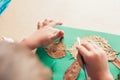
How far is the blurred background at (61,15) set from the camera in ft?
3.33

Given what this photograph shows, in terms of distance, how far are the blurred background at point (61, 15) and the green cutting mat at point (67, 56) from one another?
0.37 ft

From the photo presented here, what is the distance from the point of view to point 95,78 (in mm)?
712

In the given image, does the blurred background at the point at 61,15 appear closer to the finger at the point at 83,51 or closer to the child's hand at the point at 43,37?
the child's hand at the point at 43,37

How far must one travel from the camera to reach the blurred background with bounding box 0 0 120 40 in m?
1.01

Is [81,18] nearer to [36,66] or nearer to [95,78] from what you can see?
[95,78]

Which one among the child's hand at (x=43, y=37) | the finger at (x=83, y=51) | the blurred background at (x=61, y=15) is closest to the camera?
the finger at (x=83, y=51)

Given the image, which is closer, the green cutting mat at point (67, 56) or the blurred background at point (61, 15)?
the green cutting mat at point (67, 56)

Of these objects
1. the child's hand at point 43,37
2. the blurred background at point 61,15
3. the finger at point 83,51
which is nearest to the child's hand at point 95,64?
the finger at point 83,51

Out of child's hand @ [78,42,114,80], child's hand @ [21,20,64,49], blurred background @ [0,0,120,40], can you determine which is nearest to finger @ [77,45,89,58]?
child's hand @ [78,42,114,80]

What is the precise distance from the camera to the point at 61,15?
3.42 ft

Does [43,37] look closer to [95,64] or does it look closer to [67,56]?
[67,56]

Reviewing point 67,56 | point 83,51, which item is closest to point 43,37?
point 67,56

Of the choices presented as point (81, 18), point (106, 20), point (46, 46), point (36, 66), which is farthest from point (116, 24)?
point (36, 66)

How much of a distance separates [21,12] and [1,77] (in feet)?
2.15
